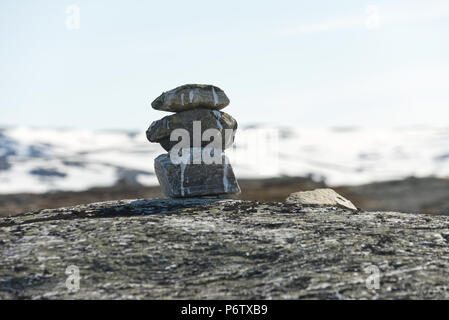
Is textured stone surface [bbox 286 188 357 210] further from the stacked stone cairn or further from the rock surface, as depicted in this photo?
the rock surface

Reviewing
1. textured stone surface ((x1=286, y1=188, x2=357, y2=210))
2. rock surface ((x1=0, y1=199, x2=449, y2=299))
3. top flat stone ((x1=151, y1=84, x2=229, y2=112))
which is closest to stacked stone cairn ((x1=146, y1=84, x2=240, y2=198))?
top flat stone ((x1=151, y1=84, x2=229, y2=112))

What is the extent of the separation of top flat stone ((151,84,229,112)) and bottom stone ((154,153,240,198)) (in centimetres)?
169

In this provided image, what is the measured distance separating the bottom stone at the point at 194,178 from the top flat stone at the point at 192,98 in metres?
1.69

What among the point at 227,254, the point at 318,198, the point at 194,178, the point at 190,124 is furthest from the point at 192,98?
the point at 227,254

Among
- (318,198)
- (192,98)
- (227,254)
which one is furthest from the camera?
(318,198)

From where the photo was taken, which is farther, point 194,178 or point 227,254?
point 194,178

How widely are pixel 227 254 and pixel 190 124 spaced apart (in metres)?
6.34

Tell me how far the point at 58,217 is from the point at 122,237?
3.28 meters

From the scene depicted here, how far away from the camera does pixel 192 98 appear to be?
772 inches

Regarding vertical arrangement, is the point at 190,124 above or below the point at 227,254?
above

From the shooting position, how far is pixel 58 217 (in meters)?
17.7

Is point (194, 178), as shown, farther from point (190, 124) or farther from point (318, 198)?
point (318, 198)

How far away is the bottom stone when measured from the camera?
765 inches
